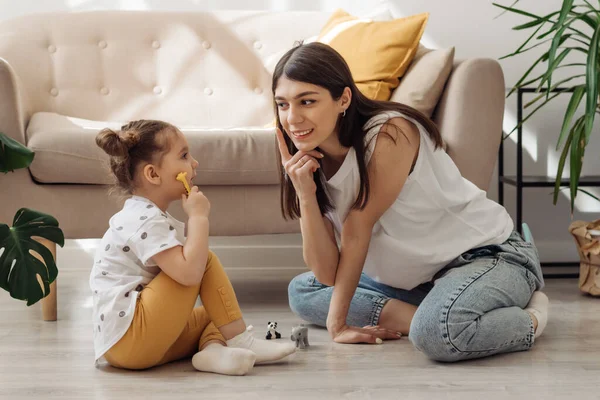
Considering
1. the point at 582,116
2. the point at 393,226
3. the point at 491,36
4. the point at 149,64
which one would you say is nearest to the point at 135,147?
the point at 393,226

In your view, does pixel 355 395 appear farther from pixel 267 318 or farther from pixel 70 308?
pixel 70 308

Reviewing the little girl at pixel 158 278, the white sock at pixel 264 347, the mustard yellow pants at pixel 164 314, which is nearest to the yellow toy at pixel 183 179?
the little girl at pixel 158 278

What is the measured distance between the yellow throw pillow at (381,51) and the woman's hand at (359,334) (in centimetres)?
79

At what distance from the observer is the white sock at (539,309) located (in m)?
1.68

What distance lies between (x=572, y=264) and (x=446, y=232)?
1.19 m

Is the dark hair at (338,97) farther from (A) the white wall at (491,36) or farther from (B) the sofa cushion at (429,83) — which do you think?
(A) the white wall at (491,36)

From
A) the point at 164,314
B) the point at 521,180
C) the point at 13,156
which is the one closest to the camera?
the point at 164,314

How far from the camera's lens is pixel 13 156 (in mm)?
1928

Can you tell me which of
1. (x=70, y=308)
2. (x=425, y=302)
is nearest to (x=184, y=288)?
(x=425, y=302)

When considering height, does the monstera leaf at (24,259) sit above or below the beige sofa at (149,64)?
below

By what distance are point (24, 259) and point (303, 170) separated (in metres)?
0.64

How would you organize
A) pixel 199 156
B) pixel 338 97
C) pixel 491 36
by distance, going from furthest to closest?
pixel 491 36 < pixel 199 156 < pixel 338 97

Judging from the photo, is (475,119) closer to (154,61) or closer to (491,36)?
(491,36)

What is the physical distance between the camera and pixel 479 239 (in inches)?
68.2
